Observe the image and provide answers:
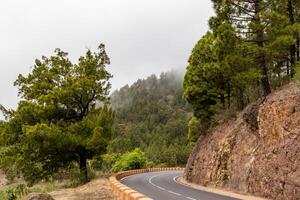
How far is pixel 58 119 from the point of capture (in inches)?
1549

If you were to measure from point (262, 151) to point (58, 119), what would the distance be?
64.9 ft

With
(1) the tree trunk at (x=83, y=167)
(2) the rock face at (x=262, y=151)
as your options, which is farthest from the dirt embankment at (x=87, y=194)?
(1) the tree trunk at (x=83, y=167)

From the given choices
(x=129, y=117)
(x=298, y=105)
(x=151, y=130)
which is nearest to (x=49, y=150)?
(x=298, y=105)

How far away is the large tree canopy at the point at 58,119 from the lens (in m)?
36.4

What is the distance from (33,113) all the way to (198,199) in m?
18.3

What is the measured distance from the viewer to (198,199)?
23.7 m

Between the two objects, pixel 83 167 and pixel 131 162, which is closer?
pixel 83 167

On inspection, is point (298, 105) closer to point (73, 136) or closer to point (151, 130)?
point (73, 136)

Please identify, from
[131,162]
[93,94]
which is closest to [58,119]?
[93,94]

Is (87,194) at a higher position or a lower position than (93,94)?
lower

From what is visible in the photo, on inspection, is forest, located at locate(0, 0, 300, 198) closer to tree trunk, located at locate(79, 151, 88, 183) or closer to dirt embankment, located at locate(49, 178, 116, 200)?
tree trunk, located at locate(79, 151, 88, 183)

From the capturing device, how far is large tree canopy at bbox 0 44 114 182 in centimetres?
3644

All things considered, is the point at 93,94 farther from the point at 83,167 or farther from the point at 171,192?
the point at 171,192

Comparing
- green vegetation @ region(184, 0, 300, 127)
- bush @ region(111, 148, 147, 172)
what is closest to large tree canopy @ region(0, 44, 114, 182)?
green vegetation @ region(184, 0, 300, 127)
